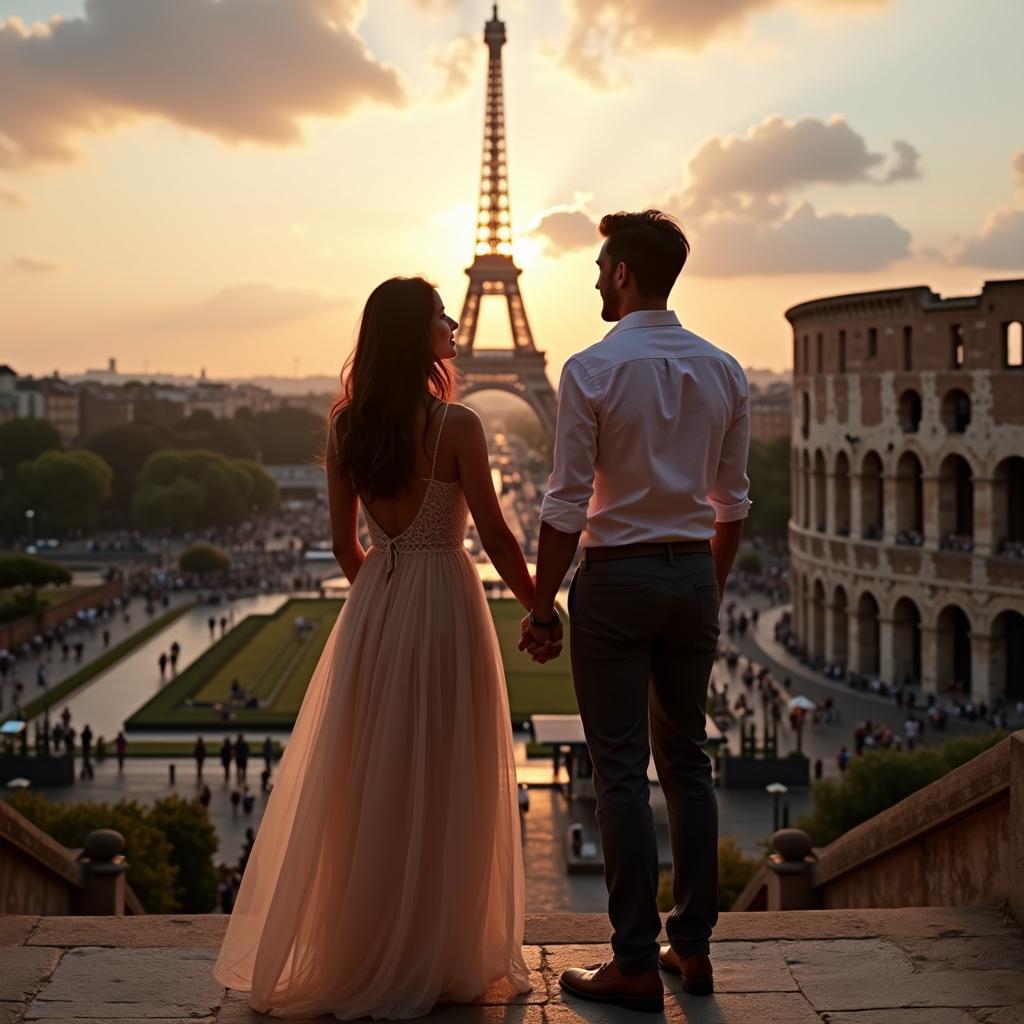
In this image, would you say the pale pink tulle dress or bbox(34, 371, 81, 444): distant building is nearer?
the pale pink tulle dress

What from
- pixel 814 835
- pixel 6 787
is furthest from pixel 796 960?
pixel 6 787

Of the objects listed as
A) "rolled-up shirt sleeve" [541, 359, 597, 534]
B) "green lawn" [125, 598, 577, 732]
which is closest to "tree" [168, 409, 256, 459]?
"green lawn" [125, 598, 577, 732]

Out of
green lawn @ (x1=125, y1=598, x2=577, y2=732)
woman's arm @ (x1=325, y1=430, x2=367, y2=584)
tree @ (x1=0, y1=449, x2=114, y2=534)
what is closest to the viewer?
woman's arm @ (x1=325, y1=430, x2=367, y2=584)

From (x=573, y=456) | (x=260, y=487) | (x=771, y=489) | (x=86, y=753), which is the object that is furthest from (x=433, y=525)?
(x=260, y=487)

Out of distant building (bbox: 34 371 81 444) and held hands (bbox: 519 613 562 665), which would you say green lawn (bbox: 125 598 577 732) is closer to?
held hands (bbox: 519 613 562 665)

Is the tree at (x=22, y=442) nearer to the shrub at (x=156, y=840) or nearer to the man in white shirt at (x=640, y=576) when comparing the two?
the shrub at (x=156, y=840)

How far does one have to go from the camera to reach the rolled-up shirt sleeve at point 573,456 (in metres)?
4.72

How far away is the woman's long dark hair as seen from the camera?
16.5ft

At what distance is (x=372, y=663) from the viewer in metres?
5.11

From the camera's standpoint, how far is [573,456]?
474 cm

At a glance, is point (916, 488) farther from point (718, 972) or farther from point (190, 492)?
point (190, 492)

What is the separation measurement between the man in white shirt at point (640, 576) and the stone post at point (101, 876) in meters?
4.39

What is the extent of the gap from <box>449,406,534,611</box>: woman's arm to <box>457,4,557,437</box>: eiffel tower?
70.8m

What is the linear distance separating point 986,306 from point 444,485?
103 ft
